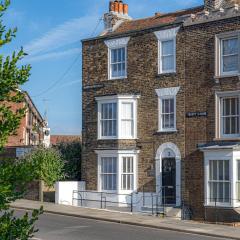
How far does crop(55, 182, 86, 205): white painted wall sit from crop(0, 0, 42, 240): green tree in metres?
26.0

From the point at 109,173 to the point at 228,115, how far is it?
7566 mm

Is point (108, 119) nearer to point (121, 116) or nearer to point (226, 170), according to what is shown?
point (121, 116)

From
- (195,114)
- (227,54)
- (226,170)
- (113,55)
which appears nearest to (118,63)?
(113,55)

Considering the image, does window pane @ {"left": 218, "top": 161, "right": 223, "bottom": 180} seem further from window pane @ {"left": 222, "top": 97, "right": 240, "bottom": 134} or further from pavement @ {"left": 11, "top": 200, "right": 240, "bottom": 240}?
pavement @ {"left": 11, "top": 200, "right": 240, "bottom": 240}

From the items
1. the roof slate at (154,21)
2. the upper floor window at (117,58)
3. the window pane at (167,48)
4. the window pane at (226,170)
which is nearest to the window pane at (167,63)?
the window pane at (167,48)

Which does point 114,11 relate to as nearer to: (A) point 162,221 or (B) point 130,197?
(B) point 130,197

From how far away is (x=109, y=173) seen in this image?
Result: 31094 mm

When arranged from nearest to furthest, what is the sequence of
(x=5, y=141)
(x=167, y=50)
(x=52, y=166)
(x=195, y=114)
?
(x=5, y=141) < (x=195, y=114) < (x=167, y=50) < (x=52, y=166)

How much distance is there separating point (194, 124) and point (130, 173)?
15.0 ft

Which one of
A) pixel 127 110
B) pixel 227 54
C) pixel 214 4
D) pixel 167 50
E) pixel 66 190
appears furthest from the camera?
pixel 66 190

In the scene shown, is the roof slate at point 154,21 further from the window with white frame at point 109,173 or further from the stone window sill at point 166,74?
the window with white frame at point 109,173

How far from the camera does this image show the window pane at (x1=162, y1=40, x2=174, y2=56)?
29122mm

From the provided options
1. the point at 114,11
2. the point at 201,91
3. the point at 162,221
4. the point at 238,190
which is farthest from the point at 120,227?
the point at 114,11

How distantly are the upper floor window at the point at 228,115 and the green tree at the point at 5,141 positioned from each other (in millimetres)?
22030
